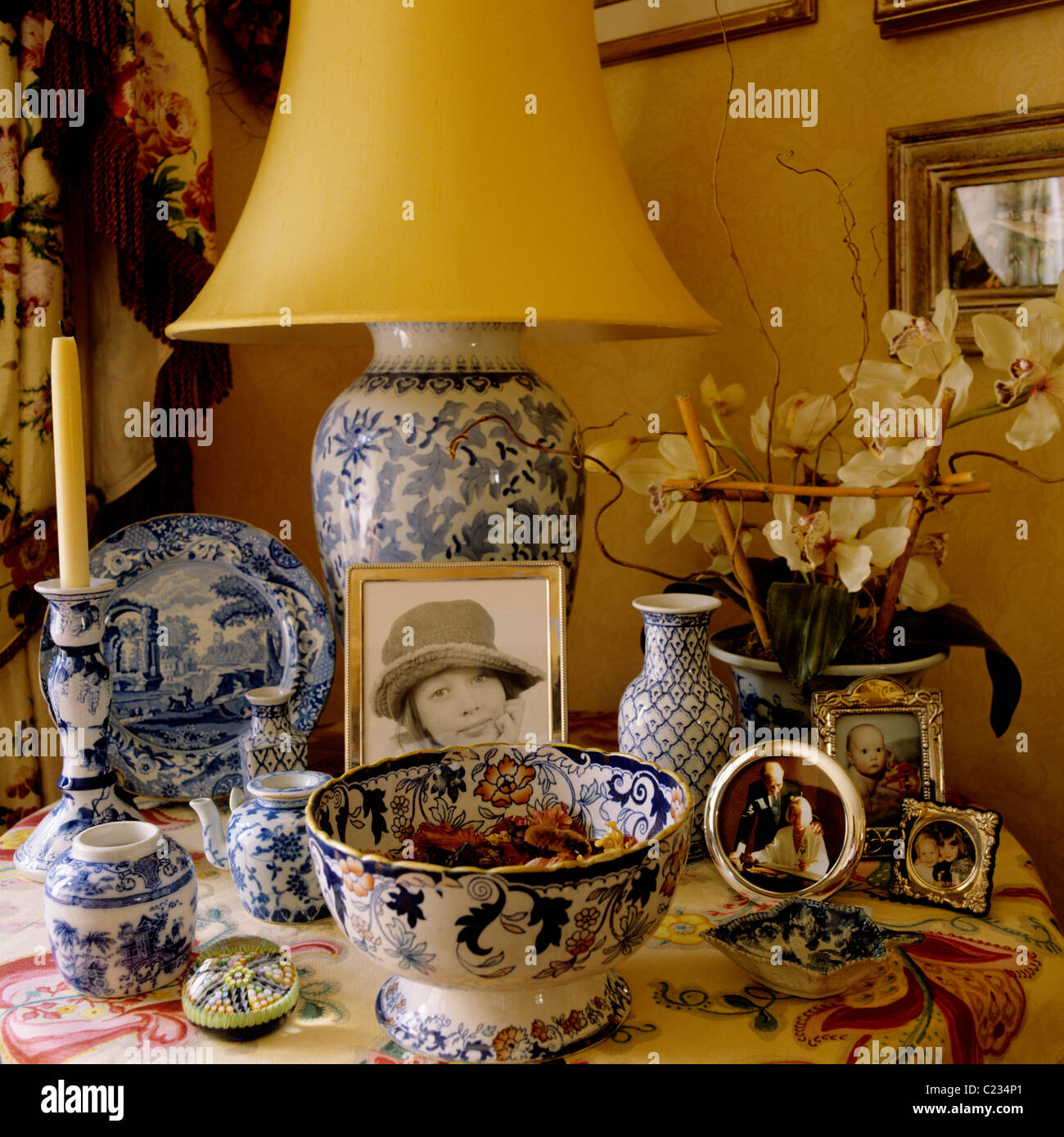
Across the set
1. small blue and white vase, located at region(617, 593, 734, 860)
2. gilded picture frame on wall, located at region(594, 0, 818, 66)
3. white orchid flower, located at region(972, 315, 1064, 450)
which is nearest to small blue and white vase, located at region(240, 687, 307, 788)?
small blue and white vase, located at region(617, 593, 734, 860)

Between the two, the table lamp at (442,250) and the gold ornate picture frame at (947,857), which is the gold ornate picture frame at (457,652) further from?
the gold ornate picture frame at (947,857)

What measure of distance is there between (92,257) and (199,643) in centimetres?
47

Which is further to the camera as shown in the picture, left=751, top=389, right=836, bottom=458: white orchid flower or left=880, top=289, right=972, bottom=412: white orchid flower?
left=751, top=389, right=836, bottom=458: white orchid flower

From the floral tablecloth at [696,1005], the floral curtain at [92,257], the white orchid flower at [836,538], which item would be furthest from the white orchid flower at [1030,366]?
the floral curtain at [92,257]

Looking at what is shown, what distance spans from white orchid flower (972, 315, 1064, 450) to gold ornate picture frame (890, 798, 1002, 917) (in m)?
0.30

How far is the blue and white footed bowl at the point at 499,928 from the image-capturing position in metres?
0.57

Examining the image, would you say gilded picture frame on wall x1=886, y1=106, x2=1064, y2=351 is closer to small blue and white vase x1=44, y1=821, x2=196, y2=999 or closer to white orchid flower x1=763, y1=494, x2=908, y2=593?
white orchid flower x1=763, y1=494, x2=908, y2=593

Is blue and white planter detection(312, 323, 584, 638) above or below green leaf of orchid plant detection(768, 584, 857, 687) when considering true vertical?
above

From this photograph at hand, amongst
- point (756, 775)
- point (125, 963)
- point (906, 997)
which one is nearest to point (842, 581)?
point (756, 775)

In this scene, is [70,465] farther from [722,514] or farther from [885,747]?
[885,747]

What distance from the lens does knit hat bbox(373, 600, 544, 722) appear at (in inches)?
35.9

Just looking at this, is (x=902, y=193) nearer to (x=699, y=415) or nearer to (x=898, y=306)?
(x=898, y=306)

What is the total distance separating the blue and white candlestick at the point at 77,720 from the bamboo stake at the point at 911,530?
652mm

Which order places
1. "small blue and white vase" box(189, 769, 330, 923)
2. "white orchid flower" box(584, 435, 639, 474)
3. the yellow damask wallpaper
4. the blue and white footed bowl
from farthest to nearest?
the yellow damask wallpaper → "white orchid flower" box(584, 435, 639, 474) → "small blue and white vase" box(189, 769, 330, 923) → the blue and white footed bowl
